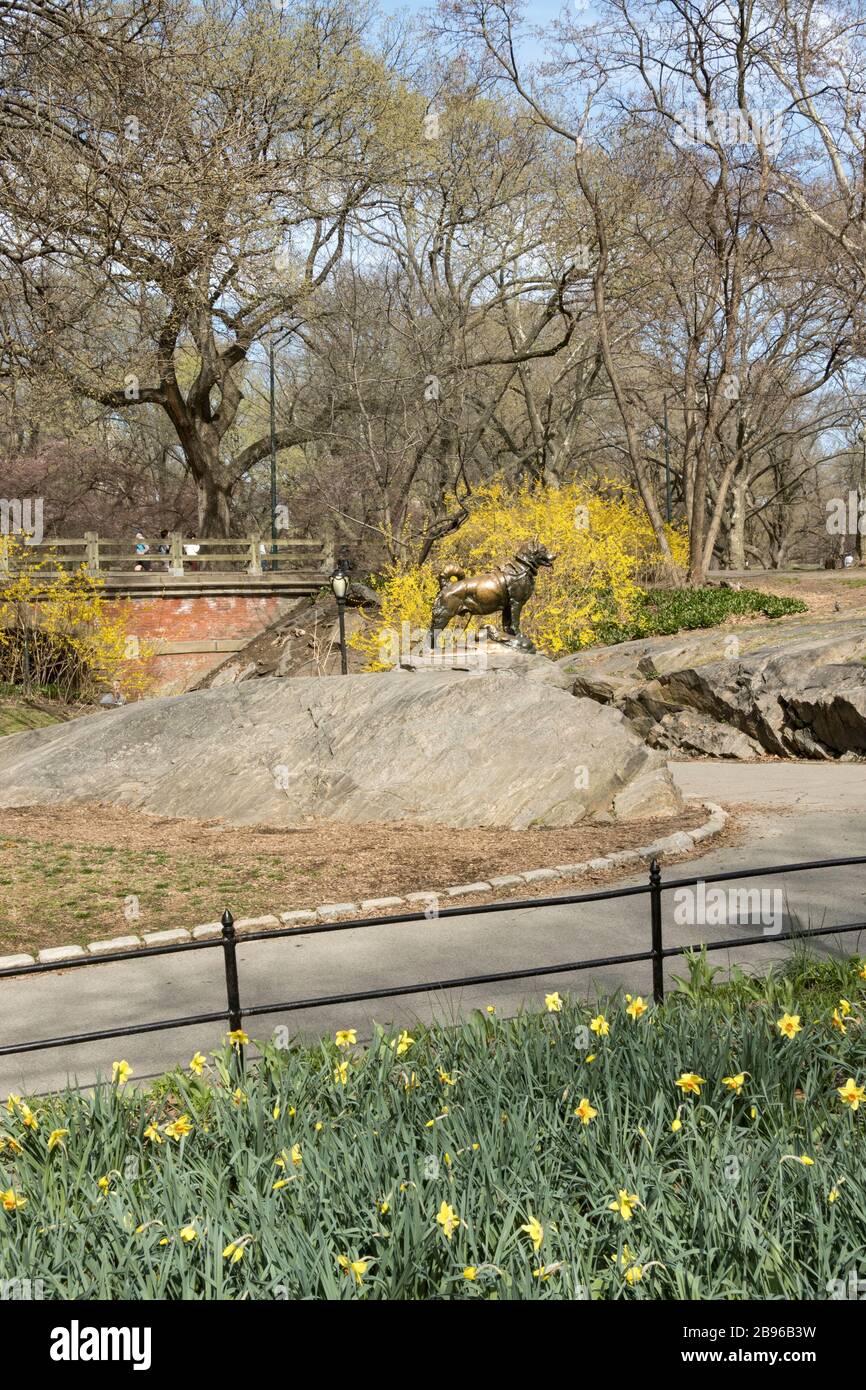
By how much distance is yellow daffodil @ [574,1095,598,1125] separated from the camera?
3.93 m

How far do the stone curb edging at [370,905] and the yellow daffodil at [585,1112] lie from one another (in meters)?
3.14

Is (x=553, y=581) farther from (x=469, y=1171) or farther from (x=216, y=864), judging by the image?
(x=469, y=1171)

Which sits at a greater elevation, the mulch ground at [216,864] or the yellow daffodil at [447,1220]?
the yellow daffodil at [447,1220]

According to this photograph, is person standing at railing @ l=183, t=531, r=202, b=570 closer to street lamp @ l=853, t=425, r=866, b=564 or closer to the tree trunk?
the tree trunk

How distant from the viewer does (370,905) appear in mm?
8672

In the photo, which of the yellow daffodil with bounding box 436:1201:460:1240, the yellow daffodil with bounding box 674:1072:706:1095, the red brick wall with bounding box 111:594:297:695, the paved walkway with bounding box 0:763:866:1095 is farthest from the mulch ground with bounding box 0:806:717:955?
the red brick wall with bounding box 111:594:297:695

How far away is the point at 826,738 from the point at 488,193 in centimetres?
2286

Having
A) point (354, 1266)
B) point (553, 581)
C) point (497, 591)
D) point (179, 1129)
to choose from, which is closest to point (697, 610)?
point (553, 581)

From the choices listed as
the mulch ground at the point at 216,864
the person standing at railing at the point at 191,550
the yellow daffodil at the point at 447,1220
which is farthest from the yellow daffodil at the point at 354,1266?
the person standing at railing at the point at 191,550

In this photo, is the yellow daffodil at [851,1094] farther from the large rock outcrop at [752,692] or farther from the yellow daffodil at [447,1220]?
the large rock outcrop at [752,692]

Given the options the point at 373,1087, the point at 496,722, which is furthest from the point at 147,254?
the point at 373,1087

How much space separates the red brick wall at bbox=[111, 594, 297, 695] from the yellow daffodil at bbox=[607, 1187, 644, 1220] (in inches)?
1178

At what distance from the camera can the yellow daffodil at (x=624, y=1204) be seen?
11.0ft

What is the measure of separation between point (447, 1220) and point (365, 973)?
152 inches
